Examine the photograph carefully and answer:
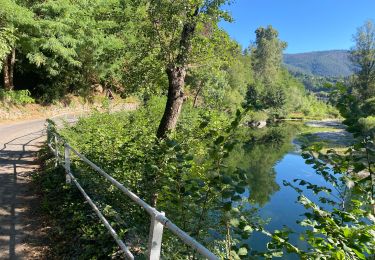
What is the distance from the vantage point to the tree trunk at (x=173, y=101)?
34.7 feet

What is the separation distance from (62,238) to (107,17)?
29.2ft

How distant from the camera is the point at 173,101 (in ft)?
35.0

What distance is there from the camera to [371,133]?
2.96 meters

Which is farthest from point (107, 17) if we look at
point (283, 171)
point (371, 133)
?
point (283, 171)

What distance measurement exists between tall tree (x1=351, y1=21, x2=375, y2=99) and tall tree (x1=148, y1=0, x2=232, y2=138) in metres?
55.0

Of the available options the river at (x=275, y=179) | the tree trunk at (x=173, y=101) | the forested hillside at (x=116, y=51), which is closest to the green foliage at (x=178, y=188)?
the forested hillside at (x=116, y=51)

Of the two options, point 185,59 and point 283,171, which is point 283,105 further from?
point 185,59

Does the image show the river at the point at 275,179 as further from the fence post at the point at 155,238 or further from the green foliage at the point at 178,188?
the fence post at the point at 155,238

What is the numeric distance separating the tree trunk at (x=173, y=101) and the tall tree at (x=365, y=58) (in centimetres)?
5535

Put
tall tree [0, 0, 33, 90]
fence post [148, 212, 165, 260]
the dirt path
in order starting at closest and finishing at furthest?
fence post [148, 212, 165, 260], the dirt path, tall tree [0, 0, 33, 90]

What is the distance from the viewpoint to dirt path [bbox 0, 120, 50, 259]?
5.32 metres

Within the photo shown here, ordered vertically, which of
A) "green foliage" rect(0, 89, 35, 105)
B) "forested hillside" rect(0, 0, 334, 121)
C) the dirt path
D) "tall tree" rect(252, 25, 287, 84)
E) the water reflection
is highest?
"tall tree" rect(252, 25, 287, 84)

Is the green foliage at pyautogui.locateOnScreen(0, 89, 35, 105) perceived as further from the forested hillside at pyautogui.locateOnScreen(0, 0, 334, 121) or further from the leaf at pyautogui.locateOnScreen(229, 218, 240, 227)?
the leaf at pyautogui.locateOnScreen(229, 218, 240, 227)

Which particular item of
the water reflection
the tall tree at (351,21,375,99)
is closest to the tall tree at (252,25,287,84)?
the tall tree at (351,21,375,99)
